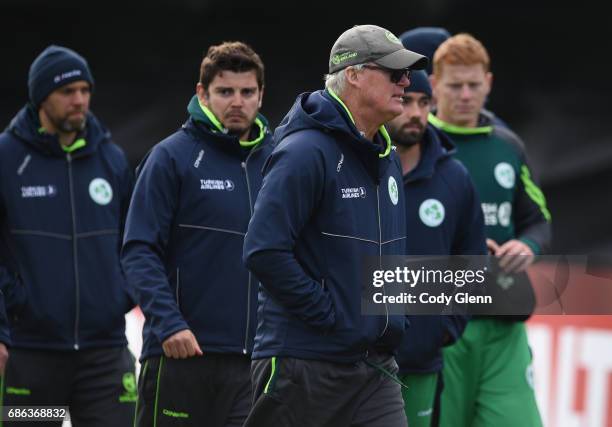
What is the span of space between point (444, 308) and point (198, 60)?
4.35 metres

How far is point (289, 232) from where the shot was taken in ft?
17.0

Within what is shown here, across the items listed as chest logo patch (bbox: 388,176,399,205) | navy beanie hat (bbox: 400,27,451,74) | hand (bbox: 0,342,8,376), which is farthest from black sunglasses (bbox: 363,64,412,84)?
navy beanie hat (bbox: 400,27,451,74)

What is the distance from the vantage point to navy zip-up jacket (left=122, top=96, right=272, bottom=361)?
6281 millimetres

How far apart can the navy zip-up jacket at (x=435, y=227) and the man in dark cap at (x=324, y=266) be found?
3.91 ft

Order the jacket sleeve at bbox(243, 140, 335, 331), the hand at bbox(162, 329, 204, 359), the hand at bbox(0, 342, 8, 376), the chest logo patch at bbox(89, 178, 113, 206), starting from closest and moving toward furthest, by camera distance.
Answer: the jacket sleeve at bbox(243, 140, 335, 331) → the hand at bbox(162, 329, 204, 359) → the hand at bbox(0, 342, 8, 376) → the chest logo patch at bbox(89, 178, 113, 206)

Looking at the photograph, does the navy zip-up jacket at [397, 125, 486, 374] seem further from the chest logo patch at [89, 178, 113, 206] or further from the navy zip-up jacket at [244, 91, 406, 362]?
the chest logo patch at [89, 178, 113, 206]

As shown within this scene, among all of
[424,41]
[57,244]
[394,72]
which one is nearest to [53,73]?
[57,244]

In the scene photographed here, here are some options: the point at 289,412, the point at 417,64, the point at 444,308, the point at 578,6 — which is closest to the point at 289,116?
the point at 417,64

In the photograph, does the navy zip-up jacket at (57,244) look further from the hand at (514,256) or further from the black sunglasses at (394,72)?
the black sunglasses at (394,72)

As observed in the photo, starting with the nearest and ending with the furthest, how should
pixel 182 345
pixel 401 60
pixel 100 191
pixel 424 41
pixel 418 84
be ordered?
pixel 401 60, pixel 182 345, pixel 418 84, pixel 100 191, pixel 424 41

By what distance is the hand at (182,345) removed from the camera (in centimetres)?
599

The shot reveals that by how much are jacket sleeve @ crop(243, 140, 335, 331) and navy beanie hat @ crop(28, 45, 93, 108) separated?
2.41m

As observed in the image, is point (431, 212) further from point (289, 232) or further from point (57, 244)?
point (57, 244)

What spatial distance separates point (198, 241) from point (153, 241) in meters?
0.19
